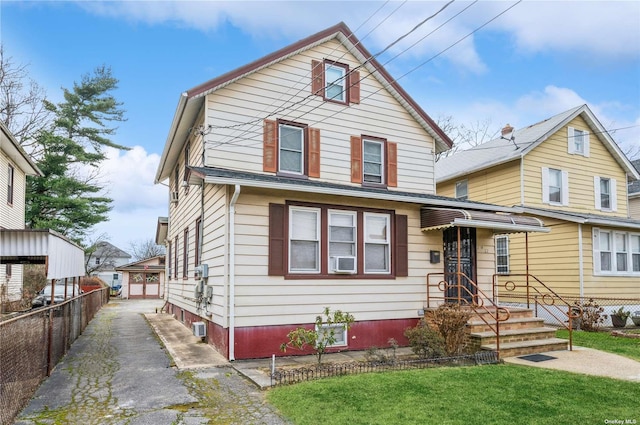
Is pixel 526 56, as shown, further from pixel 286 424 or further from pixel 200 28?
pixel 286 424

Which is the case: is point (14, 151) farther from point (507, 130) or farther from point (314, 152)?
point (507, 130)

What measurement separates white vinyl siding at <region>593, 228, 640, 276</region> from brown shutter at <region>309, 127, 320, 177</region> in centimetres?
1066

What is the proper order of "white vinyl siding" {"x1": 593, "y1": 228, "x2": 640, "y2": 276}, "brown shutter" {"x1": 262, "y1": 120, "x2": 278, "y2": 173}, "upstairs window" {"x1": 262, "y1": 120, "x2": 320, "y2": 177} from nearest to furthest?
"brown shutter" {"x1": 262, "y1": 120, "x2": 278, "y2": 173}, "upstairs window" {"x1": 262, "y1": 120, "x2": 320, "y2": 177}, "white vinyl siding" {"x1": 593, "y1": 228, "x2": 640, "y2": 276}

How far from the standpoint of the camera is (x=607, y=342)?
11336 millimetres

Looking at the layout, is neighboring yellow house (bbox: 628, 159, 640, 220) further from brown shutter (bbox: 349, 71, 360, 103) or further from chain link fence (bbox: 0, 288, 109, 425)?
chain link fence (bbox: 0, 288, 109, 425)

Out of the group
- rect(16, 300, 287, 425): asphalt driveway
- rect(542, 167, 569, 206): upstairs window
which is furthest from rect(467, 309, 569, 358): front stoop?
rect(542, 167, 569, 206): upstairs window

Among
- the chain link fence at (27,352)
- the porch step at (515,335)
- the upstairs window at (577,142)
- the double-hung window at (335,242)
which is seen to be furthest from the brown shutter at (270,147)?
the upstairs window at (577,142)

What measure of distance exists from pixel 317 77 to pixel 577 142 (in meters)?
12.8

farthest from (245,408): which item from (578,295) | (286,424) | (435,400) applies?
(578,295)

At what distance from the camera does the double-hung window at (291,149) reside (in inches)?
441

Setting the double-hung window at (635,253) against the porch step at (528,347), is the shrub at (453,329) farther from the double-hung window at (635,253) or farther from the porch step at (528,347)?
the double-hung window at (635,253)

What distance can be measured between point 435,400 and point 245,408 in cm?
242

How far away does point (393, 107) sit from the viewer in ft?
41.9

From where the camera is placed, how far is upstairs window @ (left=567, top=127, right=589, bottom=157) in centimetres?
1877
